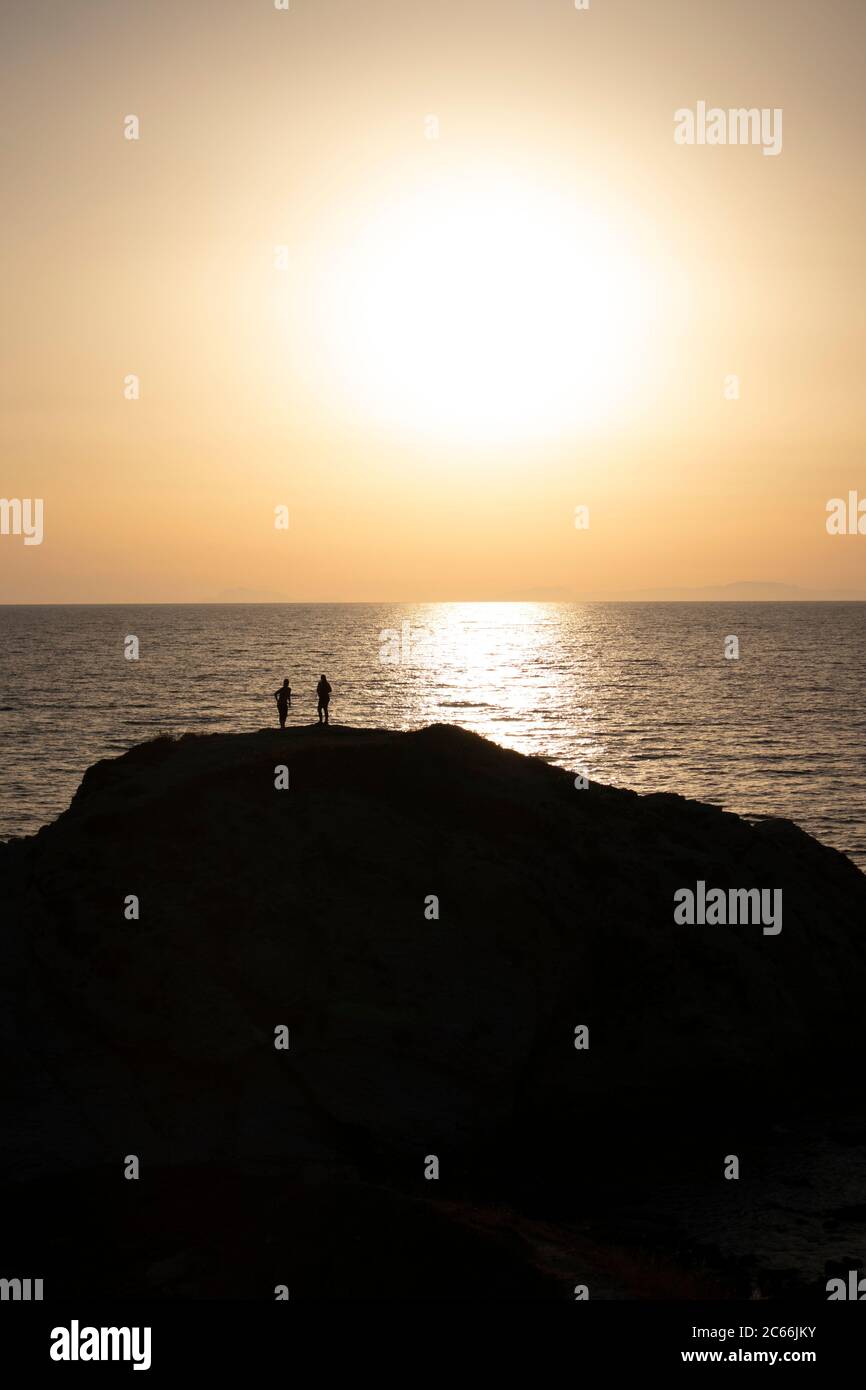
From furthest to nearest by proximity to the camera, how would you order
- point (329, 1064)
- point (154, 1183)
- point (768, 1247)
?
point (329, 1064) → point (768, 1247) → point (154, 1183)

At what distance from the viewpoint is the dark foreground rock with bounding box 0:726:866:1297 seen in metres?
21.7

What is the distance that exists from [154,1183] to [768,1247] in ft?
37.9

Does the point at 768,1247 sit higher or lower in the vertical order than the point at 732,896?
lower

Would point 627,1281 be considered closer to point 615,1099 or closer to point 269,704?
point 615,1099

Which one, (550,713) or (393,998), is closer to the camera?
(393,998)

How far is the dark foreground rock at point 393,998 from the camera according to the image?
2169 centimetres

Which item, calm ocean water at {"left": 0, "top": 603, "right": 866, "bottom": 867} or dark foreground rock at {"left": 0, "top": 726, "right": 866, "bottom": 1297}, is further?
calm ocean water at {"left": 0, "top": 603, "right": 866, "bottom": 867}

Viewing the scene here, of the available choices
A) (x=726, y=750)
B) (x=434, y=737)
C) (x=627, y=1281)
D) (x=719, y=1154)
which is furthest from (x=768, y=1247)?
(x=726, y=750)

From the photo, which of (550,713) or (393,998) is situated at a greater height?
(550,713)

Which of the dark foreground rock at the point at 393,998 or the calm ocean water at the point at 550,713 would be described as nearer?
the dark foreground rock at the point at 393,998

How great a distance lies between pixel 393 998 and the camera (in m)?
24.8

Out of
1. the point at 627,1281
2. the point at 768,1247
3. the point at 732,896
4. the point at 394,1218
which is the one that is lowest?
the point at 768,1247

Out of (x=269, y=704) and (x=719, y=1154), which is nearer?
(x=719, y=1154)

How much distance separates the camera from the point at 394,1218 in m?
17.1
